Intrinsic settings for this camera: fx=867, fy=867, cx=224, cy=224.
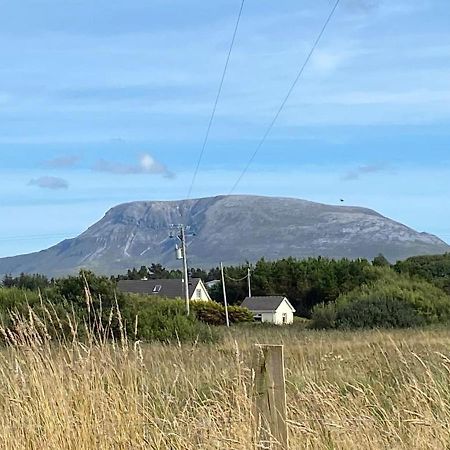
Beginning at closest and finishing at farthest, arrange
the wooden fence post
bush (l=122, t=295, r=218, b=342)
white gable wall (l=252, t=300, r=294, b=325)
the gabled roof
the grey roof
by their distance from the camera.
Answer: the wooden fence post, bush (l=122, t=295, r=218, b=342), white gable wall (l=252, t=300, r=294, b=325), the gabled roof, the grey roof

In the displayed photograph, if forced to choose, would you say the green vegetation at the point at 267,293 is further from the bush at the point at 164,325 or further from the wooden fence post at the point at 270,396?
the wooden fence post at the point at 270,396

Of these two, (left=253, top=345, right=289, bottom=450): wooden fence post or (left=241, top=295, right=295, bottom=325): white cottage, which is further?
(left=241, top=295, right=295, bottom=325): white cottage

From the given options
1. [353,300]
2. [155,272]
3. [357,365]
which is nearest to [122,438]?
[357,365]

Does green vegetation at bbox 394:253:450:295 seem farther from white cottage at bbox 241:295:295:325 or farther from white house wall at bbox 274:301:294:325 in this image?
white cottage at bbox 241:295:295:325

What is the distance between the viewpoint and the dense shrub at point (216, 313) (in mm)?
60781

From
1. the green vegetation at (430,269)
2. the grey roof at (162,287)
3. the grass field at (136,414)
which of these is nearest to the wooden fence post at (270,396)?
the grass field at (136,414)

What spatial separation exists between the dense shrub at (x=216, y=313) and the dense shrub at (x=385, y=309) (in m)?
14.8

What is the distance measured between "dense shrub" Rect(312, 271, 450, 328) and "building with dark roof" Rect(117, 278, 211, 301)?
38.6 metres

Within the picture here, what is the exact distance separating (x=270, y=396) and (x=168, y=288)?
84039 millimetres

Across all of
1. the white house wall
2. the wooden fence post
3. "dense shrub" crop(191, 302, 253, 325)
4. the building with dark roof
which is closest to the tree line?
the white house wall

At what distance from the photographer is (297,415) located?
645cm

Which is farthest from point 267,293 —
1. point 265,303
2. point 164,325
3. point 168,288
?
point 164,325

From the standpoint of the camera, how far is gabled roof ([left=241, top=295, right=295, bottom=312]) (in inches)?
3016

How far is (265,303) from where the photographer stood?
7875 centimetres
